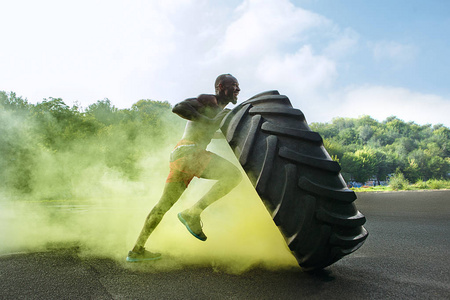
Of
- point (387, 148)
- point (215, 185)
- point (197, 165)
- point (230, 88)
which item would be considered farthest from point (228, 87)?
point (387, 148)

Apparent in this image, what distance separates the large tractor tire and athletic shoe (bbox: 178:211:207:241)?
794 mm

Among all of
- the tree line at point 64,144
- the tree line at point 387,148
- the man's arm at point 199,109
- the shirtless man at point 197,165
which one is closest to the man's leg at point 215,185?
the shirtless man at point 197,165

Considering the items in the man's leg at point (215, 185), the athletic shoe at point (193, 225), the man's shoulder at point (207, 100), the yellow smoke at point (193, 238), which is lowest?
the yellow smoke at point (193, 238)

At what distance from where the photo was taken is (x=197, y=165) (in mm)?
2559

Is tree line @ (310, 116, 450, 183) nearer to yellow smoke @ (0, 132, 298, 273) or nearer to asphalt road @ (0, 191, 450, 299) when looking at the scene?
yellow smoke @ (0, 132, 298, 273)

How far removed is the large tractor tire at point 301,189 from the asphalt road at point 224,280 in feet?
0.81

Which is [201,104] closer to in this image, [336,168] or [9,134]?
[336,168]

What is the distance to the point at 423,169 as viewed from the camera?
233 feet

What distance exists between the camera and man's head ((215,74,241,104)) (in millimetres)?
2703

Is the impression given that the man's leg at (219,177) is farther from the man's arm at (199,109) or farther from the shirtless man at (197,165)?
the man's arm at (199,109)

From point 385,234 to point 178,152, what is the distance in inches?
131

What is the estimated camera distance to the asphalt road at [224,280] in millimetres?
1807

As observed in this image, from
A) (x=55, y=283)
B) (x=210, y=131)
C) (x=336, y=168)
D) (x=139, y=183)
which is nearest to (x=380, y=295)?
(x=336, y=168)

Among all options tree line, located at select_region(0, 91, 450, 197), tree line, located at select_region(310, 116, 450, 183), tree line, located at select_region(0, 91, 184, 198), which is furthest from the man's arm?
tree line, located at select_region(310, 116, 450, 183)
